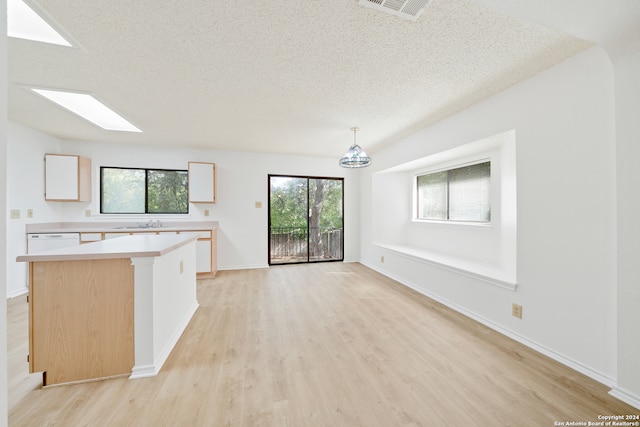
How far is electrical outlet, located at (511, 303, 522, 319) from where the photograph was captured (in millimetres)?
2234

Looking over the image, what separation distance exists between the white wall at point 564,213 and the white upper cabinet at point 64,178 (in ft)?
19.9

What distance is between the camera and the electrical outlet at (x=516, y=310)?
223cm

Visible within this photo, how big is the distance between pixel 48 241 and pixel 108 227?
2.52 ft

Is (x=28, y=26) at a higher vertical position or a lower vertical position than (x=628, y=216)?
higher

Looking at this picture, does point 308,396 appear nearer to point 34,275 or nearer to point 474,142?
point 34,275

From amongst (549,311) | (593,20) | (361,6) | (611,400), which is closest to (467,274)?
(549,311)

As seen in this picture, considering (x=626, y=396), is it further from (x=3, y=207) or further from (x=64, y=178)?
(x=64, y=178)

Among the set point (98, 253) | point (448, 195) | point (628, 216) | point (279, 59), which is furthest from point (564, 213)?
point (98, 253)

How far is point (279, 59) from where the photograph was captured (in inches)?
76.5

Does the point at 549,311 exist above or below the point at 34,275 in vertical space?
below

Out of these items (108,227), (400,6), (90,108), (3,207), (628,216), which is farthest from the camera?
(108,227)

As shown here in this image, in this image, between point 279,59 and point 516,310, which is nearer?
point 279,59

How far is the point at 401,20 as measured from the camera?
5.05 ft

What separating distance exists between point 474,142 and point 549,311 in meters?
1.79
